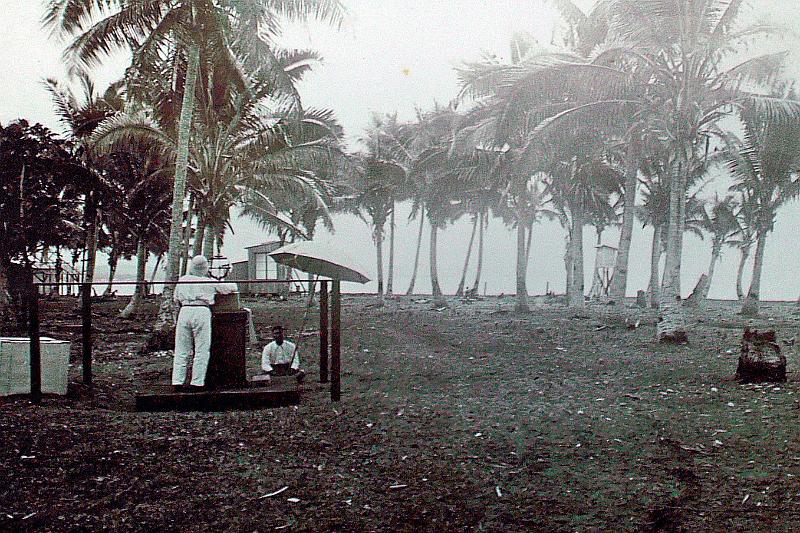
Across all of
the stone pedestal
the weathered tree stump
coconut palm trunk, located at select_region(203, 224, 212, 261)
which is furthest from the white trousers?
the weathered tree stump

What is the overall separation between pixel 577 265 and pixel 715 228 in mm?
3742

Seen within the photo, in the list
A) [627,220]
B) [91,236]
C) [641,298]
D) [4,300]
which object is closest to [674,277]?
[627,220]

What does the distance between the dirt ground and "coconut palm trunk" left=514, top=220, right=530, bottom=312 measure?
161 cm

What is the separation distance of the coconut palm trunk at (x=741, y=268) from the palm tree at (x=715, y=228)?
4.6 inches

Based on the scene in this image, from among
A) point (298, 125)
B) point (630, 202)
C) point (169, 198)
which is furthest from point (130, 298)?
point (630, 202)

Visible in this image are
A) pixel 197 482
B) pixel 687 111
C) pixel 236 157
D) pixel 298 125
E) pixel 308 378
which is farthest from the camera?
pixel 236 157

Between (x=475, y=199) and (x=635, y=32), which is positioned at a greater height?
(x=635, y=32)

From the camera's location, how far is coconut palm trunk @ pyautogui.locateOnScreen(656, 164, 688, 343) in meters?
5.50

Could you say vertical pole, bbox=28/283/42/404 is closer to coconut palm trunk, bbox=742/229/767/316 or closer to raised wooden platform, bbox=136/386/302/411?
raised wooden platform, bbox=136/386/302/411

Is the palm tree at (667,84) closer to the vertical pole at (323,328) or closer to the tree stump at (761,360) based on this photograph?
the tree stump at (761,360)

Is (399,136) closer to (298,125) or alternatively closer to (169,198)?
(298,125)

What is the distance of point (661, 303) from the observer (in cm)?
571

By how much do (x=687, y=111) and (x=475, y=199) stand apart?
4.82m

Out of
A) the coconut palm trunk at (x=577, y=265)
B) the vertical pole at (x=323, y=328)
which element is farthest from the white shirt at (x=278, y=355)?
the coconut palm trunk at (x=577, y=265)
